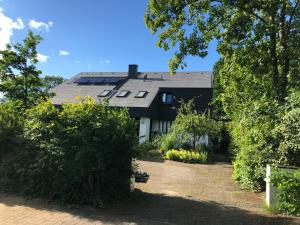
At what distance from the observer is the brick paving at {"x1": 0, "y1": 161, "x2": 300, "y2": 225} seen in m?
6.87

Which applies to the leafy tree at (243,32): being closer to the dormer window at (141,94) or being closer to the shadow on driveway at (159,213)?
the shadow on driveway at (159,213)

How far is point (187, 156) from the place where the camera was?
66.8 feet

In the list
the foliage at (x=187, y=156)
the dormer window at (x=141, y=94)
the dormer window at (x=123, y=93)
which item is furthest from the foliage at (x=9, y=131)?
the dormer window at (x=123, y=93)

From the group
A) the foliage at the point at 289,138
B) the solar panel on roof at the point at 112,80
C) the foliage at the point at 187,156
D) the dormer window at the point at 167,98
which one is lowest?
the foliage at the point at 187,156

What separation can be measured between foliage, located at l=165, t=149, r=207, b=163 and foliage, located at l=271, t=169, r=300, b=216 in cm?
1242

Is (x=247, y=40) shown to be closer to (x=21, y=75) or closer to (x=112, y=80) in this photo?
(x=21, y=75)

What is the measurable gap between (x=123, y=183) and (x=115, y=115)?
1.77m

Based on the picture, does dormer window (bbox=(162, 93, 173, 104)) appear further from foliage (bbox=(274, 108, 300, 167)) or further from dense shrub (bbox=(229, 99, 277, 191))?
foliage (bbox=(274, 108, 300, 167))

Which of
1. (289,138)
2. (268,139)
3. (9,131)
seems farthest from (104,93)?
(289,138)

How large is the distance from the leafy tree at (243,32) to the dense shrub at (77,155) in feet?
19.8

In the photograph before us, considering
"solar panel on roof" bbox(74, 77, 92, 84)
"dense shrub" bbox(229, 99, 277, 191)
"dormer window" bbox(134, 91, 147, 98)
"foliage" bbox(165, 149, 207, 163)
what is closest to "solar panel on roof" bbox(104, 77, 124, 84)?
"solar panel on roof" bbox(74, 77, 92, 84)

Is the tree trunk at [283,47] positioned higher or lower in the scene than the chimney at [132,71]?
lower

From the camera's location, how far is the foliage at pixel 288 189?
729 centimetres

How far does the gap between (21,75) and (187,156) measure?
10.5 metres
